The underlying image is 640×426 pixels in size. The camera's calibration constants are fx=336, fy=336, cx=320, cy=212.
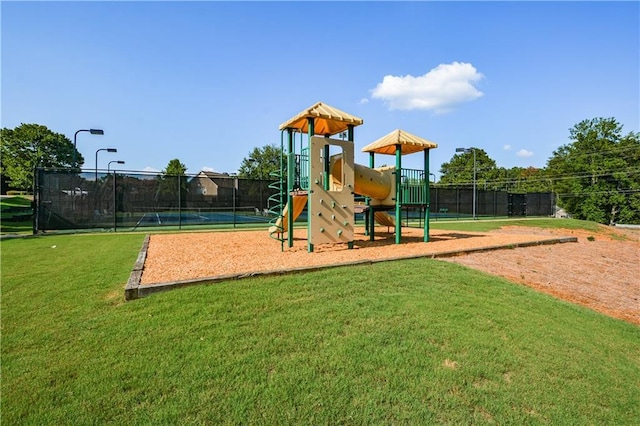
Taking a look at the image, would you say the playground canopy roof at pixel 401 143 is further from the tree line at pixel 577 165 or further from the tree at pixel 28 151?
the tree at pixel 28 151

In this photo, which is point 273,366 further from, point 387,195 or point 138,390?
point 387,195

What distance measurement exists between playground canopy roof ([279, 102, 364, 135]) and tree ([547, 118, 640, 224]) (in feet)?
153

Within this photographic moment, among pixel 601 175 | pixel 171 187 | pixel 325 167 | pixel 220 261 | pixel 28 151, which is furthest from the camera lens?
pixel 28 151

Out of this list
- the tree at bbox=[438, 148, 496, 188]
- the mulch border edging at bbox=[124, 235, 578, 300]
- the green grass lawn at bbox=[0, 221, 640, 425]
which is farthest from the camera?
the tree at bbox=[438, 148, 496, 188]

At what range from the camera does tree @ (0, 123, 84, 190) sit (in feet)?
148

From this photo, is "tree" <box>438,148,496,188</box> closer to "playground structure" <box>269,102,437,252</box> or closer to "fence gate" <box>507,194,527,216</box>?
"fence gate" <box>507,194,527,216</box>

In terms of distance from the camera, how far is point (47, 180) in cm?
1303

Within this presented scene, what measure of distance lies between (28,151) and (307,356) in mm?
65475

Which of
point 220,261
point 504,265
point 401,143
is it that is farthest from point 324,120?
point 504,265

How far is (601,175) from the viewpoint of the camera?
4250cm

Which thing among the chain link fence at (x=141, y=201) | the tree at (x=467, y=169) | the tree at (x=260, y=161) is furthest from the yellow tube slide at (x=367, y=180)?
the tree at (x=467, y=169)

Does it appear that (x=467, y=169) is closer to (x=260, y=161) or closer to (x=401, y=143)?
(x=260, y=161)

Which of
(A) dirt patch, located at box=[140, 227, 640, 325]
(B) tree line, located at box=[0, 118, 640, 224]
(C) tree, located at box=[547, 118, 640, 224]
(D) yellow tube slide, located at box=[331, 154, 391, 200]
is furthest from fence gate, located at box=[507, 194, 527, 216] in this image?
(D) yellow tube slide, located at box=[331, 154, 391, 200]

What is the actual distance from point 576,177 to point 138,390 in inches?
2176
